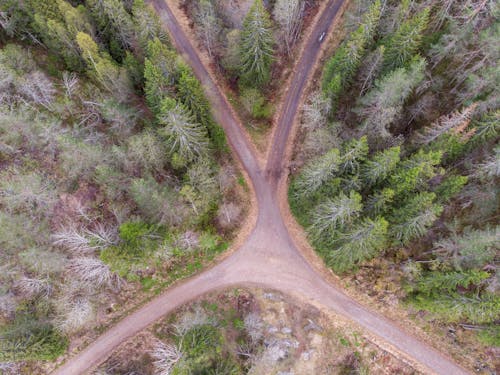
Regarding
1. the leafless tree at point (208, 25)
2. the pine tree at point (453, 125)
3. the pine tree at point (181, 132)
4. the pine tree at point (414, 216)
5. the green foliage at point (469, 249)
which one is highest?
the leafless tree at point (208, 25)

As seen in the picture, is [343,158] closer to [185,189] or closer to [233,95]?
[185,189]

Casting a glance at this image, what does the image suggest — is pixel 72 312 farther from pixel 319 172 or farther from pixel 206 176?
pixel 319 172

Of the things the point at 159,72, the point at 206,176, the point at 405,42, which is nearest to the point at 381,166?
the point at 405,42

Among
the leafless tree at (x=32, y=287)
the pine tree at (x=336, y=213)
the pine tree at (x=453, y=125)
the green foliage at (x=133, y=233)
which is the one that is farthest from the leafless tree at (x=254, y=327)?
the pine tree at (x=453, y=125)

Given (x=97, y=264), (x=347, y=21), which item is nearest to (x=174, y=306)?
(x=97, y=264)

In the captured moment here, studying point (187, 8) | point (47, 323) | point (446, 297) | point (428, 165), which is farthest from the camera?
point (187, 8)

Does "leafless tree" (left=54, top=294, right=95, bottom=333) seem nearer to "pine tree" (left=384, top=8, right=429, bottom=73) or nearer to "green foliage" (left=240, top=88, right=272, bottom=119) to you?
"green foliage" (left=240, top=88, right=272, bottom=119)

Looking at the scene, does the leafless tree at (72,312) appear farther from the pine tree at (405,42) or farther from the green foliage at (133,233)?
the pine tree at (405,42)
